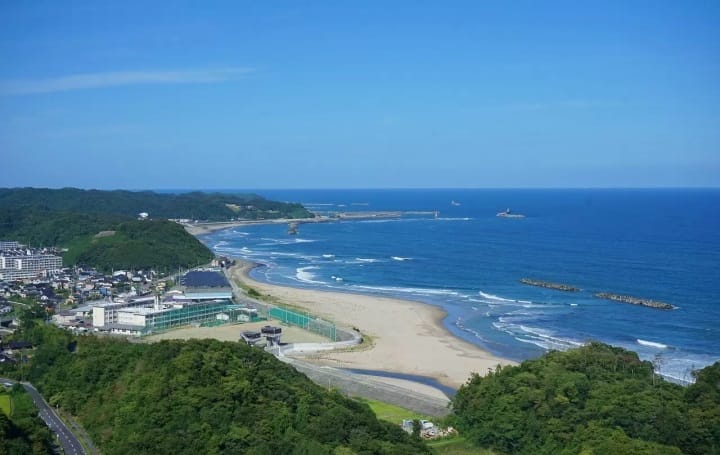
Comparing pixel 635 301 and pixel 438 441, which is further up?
pixel 635 301

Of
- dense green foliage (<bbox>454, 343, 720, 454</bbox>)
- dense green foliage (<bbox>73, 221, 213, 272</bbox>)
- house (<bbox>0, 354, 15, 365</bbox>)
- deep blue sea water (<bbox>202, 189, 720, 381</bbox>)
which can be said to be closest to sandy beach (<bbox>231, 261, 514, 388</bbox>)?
deep blue sea water (<bbox>202, 189, 720, 381</bbox>)

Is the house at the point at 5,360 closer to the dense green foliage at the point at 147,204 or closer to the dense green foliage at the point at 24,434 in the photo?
the dense green foliage at the point at 24,434

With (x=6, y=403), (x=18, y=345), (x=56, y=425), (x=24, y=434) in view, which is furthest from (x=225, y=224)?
(x=24, y=434)

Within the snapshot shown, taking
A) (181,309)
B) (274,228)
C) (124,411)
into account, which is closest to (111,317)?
(181,309)

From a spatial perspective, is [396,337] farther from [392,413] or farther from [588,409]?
[588,409]

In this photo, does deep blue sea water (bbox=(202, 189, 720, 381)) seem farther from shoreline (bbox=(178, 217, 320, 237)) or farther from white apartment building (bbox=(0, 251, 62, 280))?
white apartment building (bbox=(0, 251, 62, 280))
